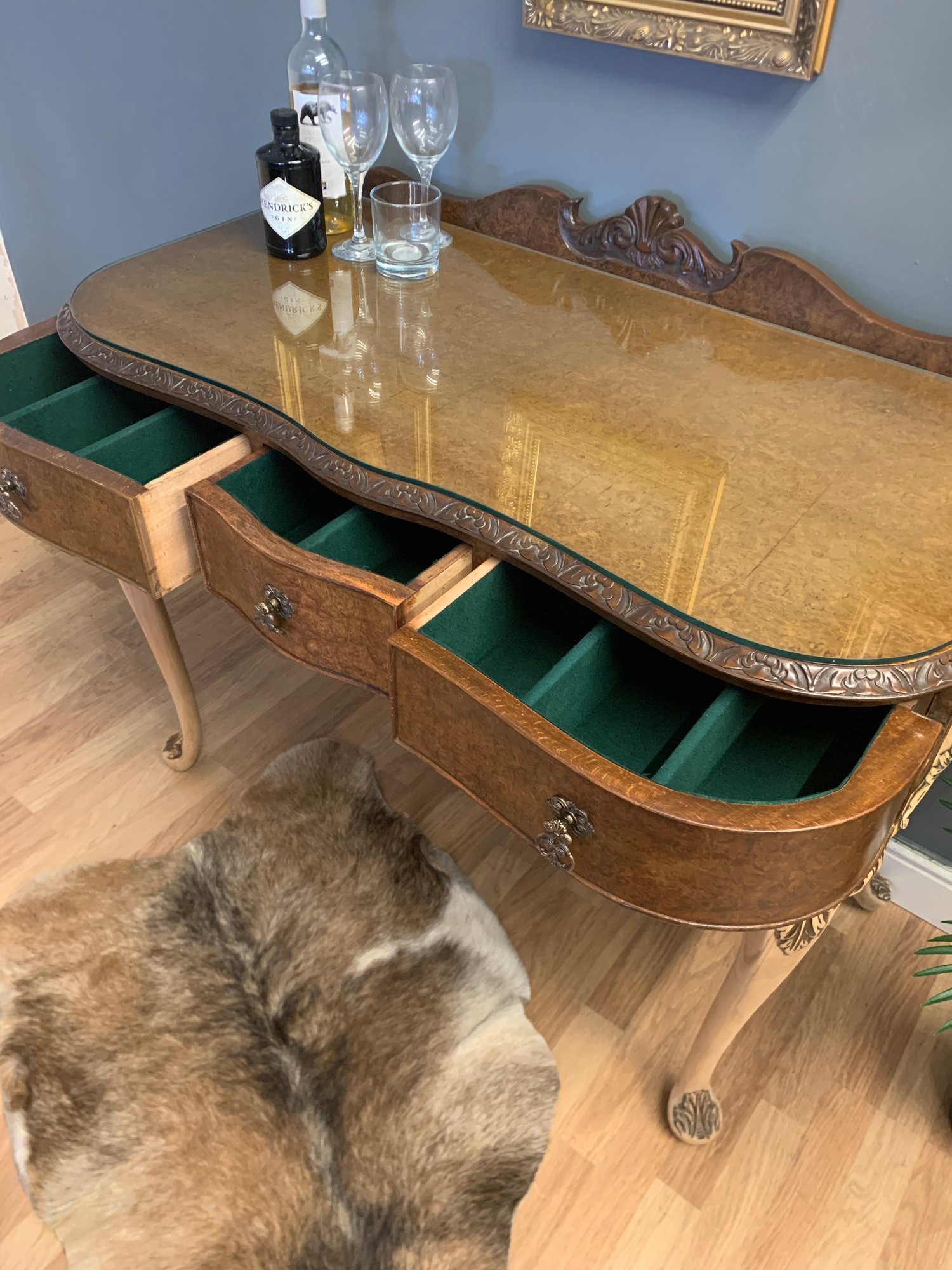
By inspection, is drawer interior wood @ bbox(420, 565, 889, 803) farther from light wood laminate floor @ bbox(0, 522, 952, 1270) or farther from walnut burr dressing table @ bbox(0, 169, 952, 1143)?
light wood laminate floor @ bbox(0, 522, 952, 1270)

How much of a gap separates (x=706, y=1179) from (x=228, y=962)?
0.67 meters

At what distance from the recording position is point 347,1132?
1.14 meters

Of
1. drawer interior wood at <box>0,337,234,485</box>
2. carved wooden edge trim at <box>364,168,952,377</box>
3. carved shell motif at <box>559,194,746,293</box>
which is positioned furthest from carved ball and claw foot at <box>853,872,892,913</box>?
drawer interior wood at <box>0,337,234,485</box>

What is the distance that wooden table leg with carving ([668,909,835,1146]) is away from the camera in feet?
3.11

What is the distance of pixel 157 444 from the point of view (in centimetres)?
122

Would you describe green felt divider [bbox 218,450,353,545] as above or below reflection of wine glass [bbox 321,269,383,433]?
below

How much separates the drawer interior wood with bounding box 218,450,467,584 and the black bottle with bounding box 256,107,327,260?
0.36m

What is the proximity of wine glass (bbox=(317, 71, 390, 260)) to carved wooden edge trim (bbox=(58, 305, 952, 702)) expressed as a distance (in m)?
0.35

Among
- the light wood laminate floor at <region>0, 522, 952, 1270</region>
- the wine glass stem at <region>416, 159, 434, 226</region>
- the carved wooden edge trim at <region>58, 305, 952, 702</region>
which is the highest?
the wine glass stem at <region>416, 159, 434, 226</region>

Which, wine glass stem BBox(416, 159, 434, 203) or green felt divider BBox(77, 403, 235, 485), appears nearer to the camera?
green felt divider BBox(77, 403, 235, 485)

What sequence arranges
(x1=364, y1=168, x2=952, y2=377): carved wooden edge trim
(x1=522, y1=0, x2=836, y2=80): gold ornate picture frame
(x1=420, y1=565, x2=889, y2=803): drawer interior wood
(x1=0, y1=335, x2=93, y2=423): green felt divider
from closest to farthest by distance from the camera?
(x1=420, y1=565, x2=889, y2=803): drawer interior wood → (x1=522, y1=0, x2=836, y2=80): gold ornate picture frame → (x1=364, y1=168, x2=952, y2=377): carved wooden edge trim → (x1=0, y1=335, x2=93, y2=423): green felt divider

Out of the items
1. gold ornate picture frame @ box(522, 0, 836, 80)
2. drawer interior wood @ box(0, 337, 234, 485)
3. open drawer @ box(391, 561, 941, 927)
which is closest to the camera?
open drawer @ box(391, 561, 941, 927)

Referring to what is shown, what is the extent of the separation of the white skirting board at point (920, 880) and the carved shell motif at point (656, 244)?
81cm

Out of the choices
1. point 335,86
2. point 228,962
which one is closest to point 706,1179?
point 228,962
